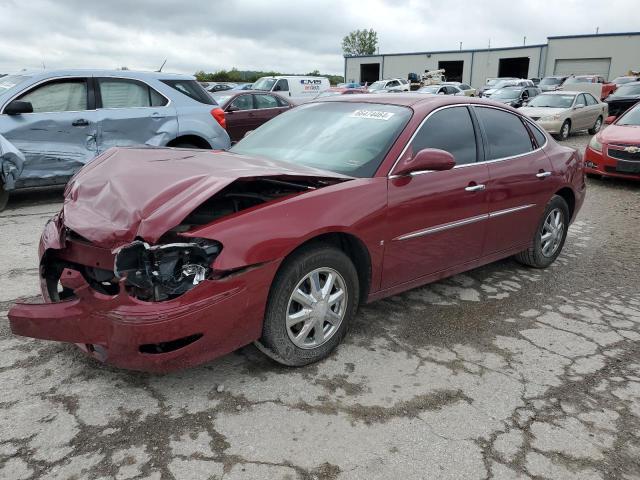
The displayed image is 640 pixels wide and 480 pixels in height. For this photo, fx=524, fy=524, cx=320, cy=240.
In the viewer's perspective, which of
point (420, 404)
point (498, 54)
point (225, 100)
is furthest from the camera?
point (498, 54)

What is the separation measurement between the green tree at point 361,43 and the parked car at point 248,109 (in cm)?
8447

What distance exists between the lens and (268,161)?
3492 mm

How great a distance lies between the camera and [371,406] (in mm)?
2758

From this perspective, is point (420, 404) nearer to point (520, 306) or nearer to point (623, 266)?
point (520, 306)

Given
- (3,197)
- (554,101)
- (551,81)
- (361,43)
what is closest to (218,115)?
(3,197)

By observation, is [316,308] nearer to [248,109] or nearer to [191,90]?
[191,90]

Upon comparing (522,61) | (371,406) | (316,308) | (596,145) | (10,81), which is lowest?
(371,406)

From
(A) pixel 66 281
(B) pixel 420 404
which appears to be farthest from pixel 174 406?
(B) pixel 420 404

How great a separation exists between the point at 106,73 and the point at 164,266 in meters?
5.61

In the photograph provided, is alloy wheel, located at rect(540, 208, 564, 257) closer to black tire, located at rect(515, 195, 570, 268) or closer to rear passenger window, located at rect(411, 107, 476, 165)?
black tire, located at rect(515, 195, 570, 268)

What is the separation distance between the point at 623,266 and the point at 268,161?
388 centimetres

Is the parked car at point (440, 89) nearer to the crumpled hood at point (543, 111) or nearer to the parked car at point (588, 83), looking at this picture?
the parked car at point (588, 83)

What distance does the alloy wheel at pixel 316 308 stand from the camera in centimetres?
296

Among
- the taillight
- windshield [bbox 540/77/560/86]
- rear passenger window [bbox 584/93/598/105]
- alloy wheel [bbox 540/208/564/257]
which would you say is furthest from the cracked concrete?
windshield [bbox 540/77/560/86]
